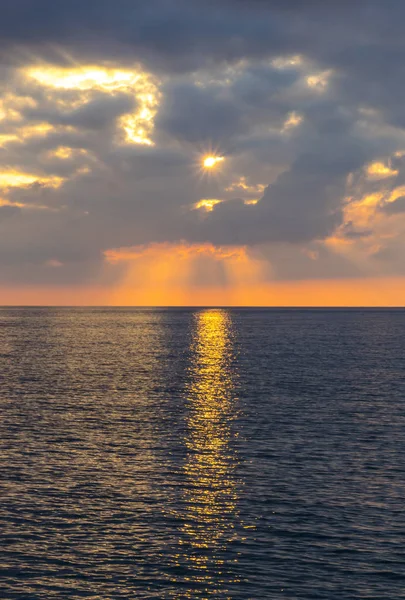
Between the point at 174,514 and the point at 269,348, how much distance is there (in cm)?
15531

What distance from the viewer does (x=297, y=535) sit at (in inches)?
1583

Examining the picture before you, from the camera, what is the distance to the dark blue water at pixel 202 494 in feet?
114

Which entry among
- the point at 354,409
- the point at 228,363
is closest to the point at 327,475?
the point at 354,409

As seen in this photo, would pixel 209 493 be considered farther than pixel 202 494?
Yes

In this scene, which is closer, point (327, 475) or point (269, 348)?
point (327, 475)

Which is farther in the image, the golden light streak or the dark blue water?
the golden light streak

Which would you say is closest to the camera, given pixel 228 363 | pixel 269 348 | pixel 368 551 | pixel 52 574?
pixel 52 574

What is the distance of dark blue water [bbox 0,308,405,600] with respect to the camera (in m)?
34.7

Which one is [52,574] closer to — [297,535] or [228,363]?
[297,535]

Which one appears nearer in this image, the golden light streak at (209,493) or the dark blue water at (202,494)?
the dark blue water at (202,494)

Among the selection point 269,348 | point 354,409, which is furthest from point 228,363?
point 354,409

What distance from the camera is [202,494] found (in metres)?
48.6

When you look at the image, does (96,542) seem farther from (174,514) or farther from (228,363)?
(228,363)

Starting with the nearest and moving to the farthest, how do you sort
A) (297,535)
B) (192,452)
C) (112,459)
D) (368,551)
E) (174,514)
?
(368,551) < (297,535) < (174,514) < (112,459) < (192,452)
